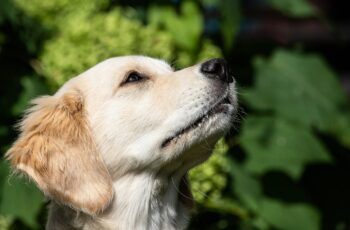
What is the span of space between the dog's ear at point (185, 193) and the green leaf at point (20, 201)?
0.75 m

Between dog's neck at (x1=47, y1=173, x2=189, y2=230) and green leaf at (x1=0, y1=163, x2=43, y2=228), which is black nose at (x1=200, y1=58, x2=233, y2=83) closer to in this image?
dog's neck at (x1=47, y1=173, x2=189, y2=230)

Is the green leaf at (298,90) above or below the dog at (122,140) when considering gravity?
below

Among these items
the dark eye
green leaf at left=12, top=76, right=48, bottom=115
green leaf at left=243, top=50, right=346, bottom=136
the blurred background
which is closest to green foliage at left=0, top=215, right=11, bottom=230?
the blurred background

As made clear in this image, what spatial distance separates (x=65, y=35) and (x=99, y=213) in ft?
4.18

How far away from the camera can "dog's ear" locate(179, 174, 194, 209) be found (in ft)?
13.2

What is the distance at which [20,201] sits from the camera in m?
4.43

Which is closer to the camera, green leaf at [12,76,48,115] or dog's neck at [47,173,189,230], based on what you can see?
dog's neck at [47,173,189,230]

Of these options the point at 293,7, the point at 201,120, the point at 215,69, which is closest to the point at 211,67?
the point at 215,69

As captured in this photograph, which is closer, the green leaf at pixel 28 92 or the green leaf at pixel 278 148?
the green leaf at pixel 28 92

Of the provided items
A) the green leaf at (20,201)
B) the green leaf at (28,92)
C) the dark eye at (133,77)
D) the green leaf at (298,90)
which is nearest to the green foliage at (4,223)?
the green leaf at (20,201)

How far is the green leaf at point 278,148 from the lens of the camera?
4855 millimetres

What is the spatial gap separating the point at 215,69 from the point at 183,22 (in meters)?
1.10

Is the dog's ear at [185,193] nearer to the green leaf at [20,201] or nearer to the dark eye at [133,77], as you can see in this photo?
the dark eye at [133,77]

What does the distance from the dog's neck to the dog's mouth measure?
0.20 metres
